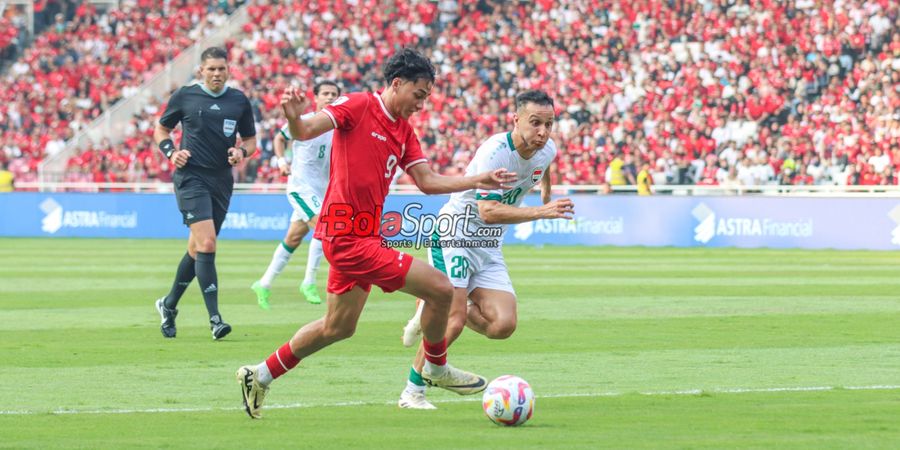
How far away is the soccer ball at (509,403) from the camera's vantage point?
7.93m

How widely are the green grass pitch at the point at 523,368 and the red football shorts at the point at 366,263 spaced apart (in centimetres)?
79

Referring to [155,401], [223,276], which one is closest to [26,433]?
[155,401]

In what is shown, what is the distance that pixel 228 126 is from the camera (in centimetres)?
1319

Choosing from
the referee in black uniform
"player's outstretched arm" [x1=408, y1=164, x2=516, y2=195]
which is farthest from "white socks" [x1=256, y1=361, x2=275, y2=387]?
the referee in black uniform

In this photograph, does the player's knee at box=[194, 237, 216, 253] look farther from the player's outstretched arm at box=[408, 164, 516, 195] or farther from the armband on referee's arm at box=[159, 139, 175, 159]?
the player's outstretched arm at box=[408, 164, 516, 195]

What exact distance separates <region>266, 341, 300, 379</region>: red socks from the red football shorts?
1.65 ft

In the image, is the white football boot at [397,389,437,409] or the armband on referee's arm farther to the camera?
the armband on referee's arm

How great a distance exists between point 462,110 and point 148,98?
36.3 ft

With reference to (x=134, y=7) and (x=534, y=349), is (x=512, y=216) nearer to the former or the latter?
(x=534, y=349)

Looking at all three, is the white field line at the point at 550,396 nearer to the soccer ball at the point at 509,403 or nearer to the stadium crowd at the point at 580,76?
the soccer ball at the point at 509,403

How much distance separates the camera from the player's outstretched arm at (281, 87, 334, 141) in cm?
773

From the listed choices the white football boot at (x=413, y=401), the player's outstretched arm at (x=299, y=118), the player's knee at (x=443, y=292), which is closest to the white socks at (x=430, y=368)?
the white football boot at (x=413, y=401)

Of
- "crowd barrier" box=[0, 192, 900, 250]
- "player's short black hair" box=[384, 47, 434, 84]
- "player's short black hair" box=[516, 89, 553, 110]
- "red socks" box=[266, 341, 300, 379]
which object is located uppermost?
"player's short black hair" box=[384, 47, 434, 84]

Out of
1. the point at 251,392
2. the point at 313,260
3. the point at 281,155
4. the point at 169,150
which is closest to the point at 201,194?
the point at 169,150
